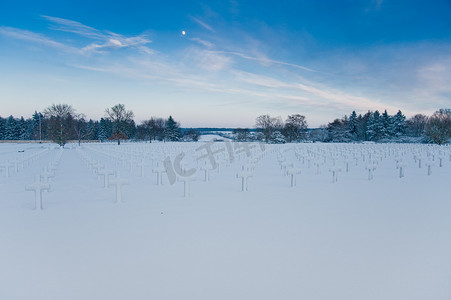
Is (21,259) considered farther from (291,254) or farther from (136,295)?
(291,254)

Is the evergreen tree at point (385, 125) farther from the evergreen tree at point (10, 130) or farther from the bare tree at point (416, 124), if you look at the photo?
the evergreen tree at point (10, 130)

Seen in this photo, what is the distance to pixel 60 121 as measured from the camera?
44062mm

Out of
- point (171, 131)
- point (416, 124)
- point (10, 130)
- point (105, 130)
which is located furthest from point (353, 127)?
point (10, 130)

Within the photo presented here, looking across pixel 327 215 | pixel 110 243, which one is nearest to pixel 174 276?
pixel 110 243

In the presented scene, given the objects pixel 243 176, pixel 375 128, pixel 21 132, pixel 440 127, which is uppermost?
pixel 375 128

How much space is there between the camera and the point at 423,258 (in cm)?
365

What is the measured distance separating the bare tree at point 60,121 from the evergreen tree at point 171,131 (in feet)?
95.4

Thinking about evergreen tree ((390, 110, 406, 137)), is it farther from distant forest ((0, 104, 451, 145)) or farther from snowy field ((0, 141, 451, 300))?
snowy field ((0, 141, 451, 300))

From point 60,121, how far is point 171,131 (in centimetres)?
3626

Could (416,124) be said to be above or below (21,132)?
above

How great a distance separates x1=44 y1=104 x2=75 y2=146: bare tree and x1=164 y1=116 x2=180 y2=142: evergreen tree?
29.1 metres

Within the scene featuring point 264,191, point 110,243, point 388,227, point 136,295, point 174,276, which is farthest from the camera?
point 264,191

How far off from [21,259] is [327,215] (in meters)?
5.70

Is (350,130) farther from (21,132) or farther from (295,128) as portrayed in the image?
(21,132)
